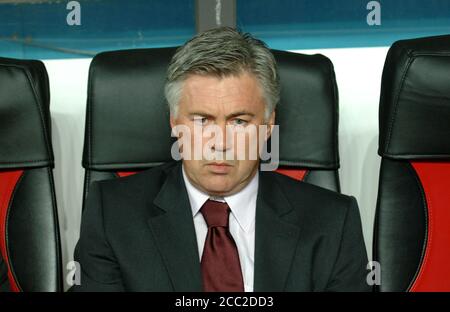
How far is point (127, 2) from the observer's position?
248cm

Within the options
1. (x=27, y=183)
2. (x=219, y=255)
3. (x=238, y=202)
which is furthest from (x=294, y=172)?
(x=27, y=183)

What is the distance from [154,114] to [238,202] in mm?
350

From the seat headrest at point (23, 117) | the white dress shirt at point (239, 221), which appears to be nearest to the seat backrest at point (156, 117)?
the seat headrest at point (23, 117)

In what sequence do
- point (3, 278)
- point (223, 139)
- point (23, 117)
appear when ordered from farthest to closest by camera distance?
point (23, 117), point (3, 278), point (223, 139)

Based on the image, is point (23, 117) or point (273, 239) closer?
point (273, 239)

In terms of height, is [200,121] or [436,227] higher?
[200,121]

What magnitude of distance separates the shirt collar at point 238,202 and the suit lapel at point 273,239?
0.08ft

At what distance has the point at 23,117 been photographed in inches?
68.6

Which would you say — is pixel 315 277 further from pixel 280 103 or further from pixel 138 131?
pixel 138 131

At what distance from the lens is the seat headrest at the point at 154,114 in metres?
1.74

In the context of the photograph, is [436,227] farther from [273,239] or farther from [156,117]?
[156,117]

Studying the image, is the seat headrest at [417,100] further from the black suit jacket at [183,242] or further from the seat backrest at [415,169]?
the black suit jacket at [183,242]
